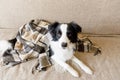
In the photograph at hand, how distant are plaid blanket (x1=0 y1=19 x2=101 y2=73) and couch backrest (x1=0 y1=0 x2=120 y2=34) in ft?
0.32

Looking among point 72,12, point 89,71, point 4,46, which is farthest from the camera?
point 72,12

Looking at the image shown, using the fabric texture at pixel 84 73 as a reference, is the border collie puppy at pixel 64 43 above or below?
above

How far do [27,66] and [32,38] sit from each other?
241mm

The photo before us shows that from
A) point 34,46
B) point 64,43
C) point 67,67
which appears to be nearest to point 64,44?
point 64,43

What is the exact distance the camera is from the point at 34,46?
140cm

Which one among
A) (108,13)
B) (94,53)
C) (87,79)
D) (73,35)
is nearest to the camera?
(87,79)

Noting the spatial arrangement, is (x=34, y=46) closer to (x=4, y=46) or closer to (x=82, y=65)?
(x=4, y=46)

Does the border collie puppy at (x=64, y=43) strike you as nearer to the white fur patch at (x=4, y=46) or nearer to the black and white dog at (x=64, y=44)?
the black and white dog at (x=64, y=44)

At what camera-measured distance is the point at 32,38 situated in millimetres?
1423

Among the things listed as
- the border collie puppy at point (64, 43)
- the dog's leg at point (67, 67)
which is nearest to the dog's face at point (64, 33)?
the border collie puppy at point (64, 43)

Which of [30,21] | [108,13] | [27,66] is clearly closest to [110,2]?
[108,13]

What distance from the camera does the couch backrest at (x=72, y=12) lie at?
150cm

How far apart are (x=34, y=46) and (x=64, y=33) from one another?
0.96 ft

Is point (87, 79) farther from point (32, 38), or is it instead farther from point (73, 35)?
point (32, 38)
